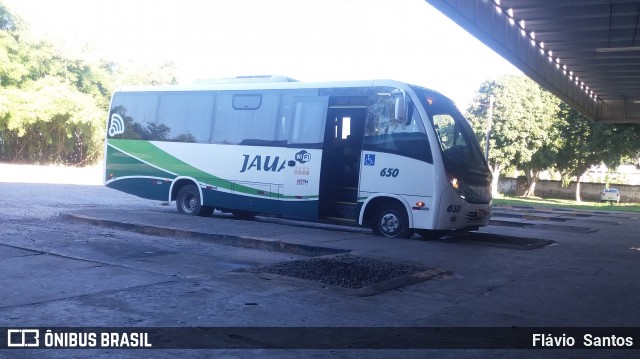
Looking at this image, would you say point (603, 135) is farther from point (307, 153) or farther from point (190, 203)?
point (190, 203)

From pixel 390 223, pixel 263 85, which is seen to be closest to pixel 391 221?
pixel 390 223

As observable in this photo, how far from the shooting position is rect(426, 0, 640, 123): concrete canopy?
13664mm


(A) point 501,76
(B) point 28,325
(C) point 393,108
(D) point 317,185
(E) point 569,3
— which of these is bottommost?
(B) point 28,325

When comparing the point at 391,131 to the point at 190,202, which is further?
the point at 190,202

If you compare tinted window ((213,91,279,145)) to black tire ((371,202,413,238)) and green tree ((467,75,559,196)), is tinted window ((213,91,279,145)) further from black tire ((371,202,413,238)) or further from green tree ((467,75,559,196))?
green tree ((467,75,559,196))

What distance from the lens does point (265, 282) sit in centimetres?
754

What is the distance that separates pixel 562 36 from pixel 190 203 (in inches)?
442

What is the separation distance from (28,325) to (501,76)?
51232 mm

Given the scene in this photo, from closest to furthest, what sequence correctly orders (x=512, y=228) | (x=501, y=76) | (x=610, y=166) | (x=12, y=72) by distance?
(x=512, y=228) < (x=610, y=166) < (x=12, y=72) < (x=501, y=76)

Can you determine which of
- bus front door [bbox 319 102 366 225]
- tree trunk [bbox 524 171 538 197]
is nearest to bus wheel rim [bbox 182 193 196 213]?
bus front door [bbox 319 102 366 225]

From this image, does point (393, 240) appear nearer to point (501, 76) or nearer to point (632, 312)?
point (632, 312)

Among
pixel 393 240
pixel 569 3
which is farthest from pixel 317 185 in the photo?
pixel 569 3

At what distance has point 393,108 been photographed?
13102mm

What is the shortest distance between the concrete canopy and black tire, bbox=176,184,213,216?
8.06 m
